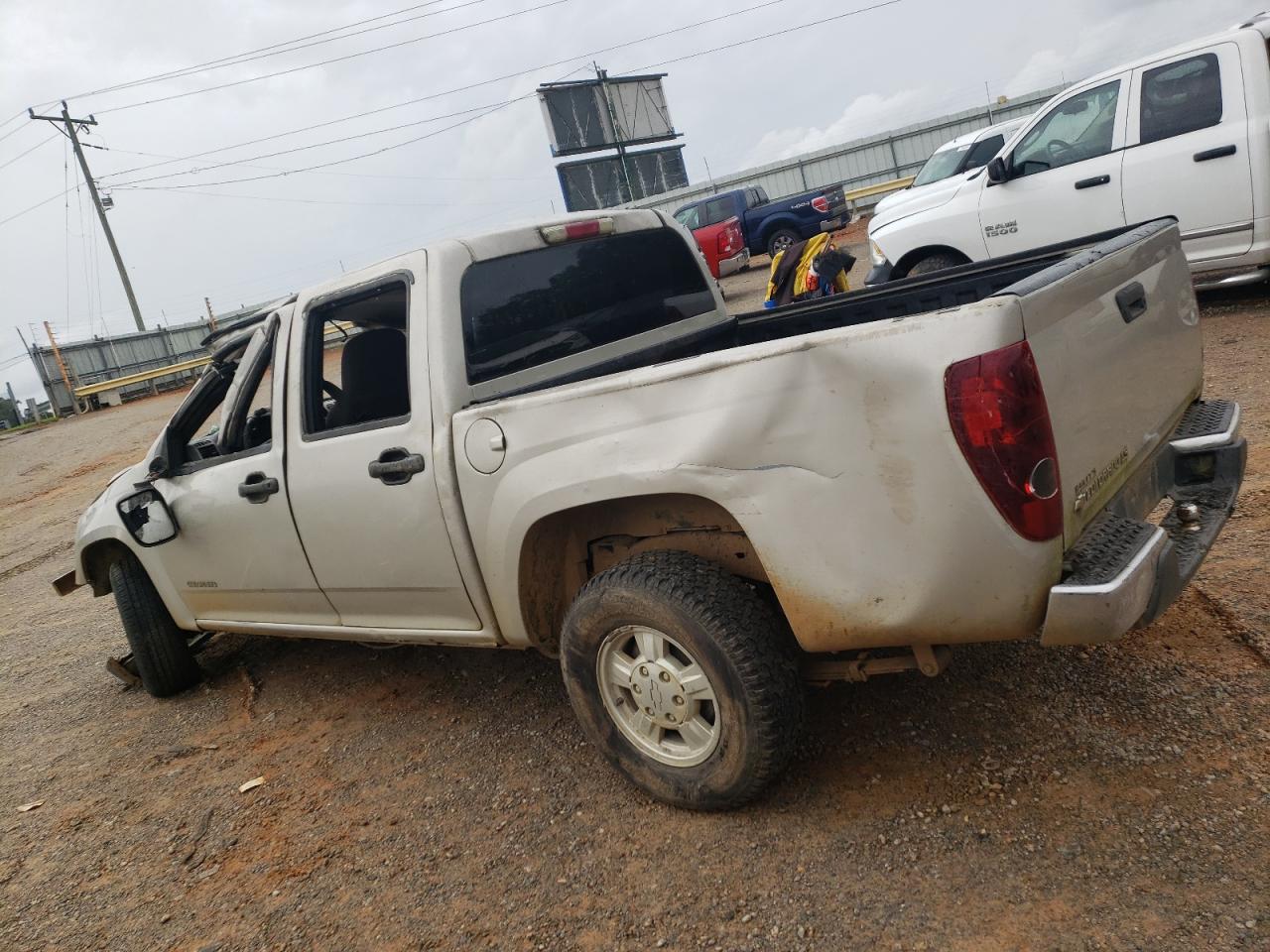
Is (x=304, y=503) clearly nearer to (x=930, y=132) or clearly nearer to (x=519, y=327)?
(x=519, y=327)

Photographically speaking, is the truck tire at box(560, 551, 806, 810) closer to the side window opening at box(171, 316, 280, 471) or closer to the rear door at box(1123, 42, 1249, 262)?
the side window opening at box(171, 316, 280, 471)

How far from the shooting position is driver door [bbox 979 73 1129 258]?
6582 mm

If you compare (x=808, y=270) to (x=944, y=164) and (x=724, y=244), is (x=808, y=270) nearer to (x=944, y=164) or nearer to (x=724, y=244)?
(x=944, y=164)

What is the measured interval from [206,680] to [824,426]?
4.00 metres

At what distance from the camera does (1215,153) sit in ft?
20.0

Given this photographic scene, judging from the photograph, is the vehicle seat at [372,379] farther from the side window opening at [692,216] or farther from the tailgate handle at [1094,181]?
the side window opening at [692,216]

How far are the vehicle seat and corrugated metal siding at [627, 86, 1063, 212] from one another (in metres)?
22.7

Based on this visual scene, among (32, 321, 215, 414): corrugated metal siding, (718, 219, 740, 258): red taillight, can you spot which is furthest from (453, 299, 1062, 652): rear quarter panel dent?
(32, 321, 215, 414): corrugated metal siding

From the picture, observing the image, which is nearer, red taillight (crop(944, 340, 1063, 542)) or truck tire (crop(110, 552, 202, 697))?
red taillight (crop(944, 340, 1063, 542))

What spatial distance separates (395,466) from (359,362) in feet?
2.58

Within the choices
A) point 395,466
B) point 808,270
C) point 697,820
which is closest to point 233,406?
point 395,466

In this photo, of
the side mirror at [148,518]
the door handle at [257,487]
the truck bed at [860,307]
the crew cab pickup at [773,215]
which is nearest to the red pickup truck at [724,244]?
the crew cab pickup at [773,215]

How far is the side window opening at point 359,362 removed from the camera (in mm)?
3363

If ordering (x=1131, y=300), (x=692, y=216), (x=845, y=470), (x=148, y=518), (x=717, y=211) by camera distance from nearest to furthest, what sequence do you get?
(x=845, y=470) → (x=1131, y=300) → (x=148, y=518) → (x=717, y=211) → (x=692, y=216)
